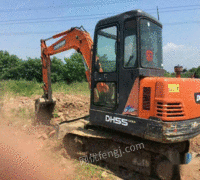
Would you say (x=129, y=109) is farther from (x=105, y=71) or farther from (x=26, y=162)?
(x=26, y=162)

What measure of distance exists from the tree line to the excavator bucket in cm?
1495

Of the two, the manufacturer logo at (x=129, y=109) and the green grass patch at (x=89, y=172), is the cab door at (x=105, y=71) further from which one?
the green grass patch at (x=89, y=172)

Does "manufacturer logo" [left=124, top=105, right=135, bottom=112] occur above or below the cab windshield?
below

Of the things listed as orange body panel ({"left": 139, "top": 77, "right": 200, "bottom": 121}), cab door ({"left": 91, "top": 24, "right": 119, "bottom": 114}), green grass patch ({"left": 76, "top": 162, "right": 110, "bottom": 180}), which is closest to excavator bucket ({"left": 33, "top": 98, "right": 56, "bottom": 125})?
cab door ({"left": 91, "top": 24, "right": 119, "bottom": 114})

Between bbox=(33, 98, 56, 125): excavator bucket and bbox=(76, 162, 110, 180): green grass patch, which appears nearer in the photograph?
bbox=(76, 162, 110, 180): green grass patch

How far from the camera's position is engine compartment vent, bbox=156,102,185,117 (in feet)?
9.23

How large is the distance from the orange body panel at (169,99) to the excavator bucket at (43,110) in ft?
12.0

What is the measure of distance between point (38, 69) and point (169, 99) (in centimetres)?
2069

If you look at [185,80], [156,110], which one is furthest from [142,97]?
[185,80]

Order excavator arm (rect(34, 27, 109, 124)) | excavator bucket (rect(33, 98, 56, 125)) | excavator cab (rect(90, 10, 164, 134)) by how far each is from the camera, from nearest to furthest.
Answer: excavator cab (rect(90, 10, 164, 134)), excavator arm (rect(34, 27, 109, 124)), excavator bucket (rect(33, 98, 56, 125))

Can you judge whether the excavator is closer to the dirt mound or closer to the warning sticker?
the warning sticker

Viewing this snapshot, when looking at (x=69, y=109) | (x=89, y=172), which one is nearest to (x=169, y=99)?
(x=89, y=172)

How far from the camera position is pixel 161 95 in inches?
112

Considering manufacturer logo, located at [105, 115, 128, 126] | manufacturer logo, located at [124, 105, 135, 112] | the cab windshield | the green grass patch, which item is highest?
the cab windshield
